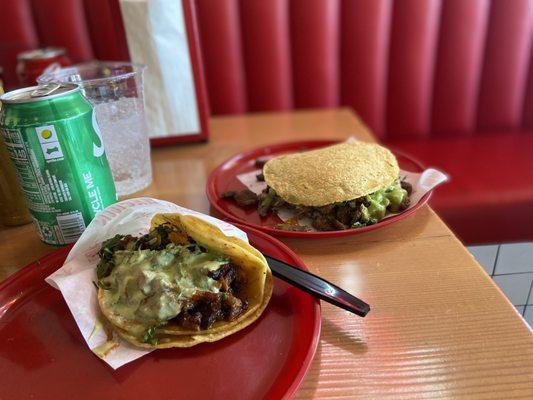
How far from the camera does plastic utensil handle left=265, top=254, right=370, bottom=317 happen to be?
0.59 m

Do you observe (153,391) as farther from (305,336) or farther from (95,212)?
(95,212)

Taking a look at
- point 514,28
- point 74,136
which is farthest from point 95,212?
point 514,28

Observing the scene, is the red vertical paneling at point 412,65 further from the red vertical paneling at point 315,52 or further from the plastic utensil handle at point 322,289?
the plastic utensil handle at point 322,289

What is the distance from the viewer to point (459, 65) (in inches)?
73.5

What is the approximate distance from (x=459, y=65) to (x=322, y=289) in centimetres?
164

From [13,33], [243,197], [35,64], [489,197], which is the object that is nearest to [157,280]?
[243,197]

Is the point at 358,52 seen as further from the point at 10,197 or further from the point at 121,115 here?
the point at 10,197

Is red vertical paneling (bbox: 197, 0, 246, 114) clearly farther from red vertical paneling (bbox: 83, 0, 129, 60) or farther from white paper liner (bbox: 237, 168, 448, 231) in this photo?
white paper liner (bbox: 237, 168, 448, 231)

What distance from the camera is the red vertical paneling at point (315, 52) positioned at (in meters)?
1.76

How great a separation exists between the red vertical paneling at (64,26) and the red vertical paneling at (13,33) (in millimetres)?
34

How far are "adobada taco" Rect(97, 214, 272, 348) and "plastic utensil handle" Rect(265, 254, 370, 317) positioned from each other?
33mm

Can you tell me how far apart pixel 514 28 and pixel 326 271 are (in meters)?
1.67

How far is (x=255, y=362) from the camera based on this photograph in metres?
0.53

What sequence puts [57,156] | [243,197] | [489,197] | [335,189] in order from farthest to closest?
[489,197] → [243,197] → [335,189] → [57,156]
